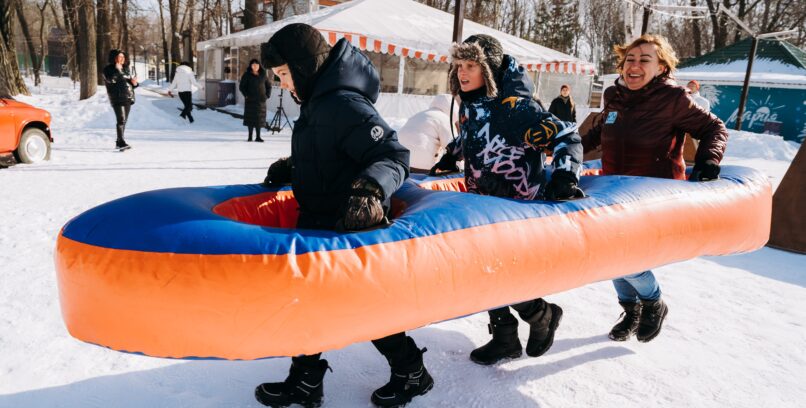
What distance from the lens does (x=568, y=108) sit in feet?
36.5

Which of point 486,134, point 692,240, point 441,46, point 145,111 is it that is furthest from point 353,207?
point 441,46

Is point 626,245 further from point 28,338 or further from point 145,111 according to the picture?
point 145,111

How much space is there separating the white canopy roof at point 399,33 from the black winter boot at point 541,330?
11663 millimetres

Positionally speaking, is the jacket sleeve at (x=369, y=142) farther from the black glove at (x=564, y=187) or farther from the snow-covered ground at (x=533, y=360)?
the snow-covered ground at (x=533, y=360)

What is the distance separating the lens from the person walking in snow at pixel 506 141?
8.23 feet

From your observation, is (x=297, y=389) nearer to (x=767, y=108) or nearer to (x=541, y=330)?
(x=541, y=330)

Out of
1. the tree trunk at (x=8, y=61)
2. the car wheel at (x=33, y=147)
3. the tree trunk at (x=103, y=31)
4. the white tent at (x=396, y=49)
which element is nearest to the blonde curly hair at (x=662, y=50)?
the car wheel at (x=33, y=147)

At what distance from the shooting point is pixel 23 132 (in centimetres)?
754

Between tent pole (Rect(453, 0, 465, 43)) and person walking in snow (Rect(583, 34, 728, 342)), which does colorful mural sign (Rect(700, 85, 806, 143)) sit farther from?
person walking in snow (Rect(583, 34, 728, 342))

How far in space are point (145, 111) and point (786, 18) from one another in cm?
3732

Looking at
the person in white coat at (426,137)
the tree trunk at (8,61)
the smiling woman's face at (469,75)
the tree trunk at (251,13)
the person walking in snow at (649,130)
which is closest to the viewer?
the smiling woman's face at (469,75)

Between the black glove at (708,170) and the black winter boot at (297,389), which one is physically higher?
the black glove at (708,170)

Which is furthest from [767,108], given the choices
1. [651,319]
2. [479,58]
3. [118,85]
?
[479,58]

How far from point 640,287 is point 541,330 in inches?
28.9
